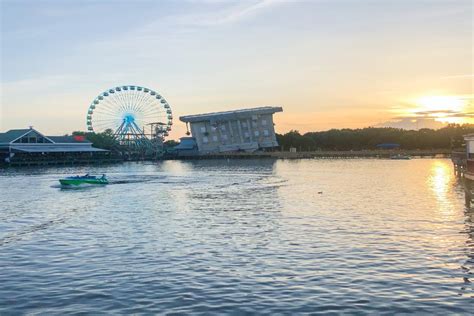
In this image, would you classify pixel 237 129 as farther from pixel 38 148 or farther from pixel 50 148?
pixel 38 148

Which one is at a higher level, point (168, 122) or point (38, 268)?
point (168, 122)

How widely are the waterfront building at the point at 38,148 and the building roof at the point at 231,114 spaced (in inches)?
1913

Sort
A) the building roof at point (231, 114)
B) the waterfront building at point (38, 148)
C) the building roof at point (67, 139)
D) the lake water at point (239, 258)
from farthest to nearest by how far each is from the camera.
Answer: the building roof at point (231, 114) < the building roof at point (67, 139) < the waterfront building at point (38, 148) < the lake water at point (239, 258)

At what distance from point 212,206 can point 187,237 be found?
1678cm

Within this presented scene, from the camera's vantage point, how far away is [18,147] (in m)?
136

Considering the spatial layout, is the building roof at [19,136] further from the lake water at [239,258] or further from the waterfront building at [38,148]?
the lake water at [239,258]

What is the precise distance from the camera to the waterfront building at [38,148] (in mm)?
135375

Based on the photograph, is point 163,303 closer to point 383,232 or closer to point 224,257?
point 224,257

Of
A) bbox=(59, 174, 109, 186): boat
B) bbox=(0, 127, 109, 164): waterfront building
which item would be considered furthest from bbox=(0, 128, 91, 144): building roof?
bbox=(59, 174, 109, 186): boat

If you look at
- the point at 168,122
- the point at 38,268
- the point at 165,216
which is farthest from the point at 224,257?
the point at 168,122

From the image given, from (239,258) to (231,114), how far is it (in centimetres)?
17233

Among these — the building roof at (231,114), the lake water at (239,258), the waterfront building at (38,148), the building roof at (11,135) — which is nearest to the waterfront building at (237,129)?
the building roof at (231,114)

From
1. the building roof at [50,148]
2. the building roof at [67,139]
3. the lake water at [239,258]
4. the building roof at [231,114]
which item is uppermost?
the building roof at [231,114]

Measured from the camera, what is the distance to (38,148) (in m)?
141
